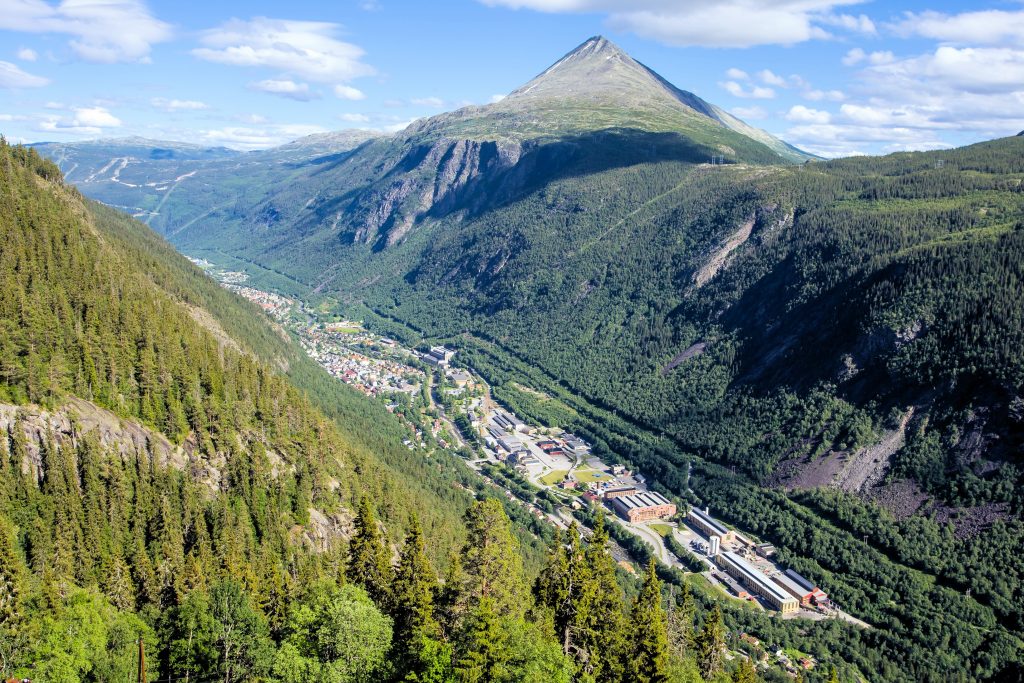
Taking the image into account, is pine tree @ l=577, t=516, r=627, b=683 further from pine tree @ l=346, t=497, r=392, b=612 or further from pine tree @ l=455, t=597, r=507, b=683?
pine tree @ l=346, t=497, r=392, b=612

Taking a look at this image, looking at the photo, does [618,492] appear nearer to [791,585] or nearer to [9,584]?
[791,585]

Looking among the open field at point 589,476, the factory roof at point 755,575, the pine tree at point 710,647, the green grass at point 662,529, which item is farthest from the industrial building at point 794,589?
the pine tree at point 710,647

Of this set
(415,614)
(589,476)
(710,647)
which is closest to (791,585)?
(589,476)

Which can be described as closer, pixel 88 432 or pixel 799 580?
pixel 88 432

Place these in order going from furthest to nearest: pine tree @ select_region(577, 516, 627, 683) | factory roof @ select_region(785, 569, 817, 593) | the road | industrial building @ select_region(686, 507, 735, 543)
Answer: industrial building @ select_region(686, 507, 735, 543) < the road < factory roof @ select_region(785, 569, 817, 593) < pine tree @ select_region(577, 516, 627, 683)

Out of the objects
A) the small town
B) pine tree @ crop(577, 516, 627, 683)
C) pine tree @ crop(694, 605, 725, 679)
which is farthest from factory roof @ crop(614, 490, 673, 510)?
pine tree @ crop(577, 516, 627, 683)

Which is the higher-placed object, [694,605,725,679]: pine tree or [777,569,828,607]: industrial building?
[694,605,725,679]: pine tree
